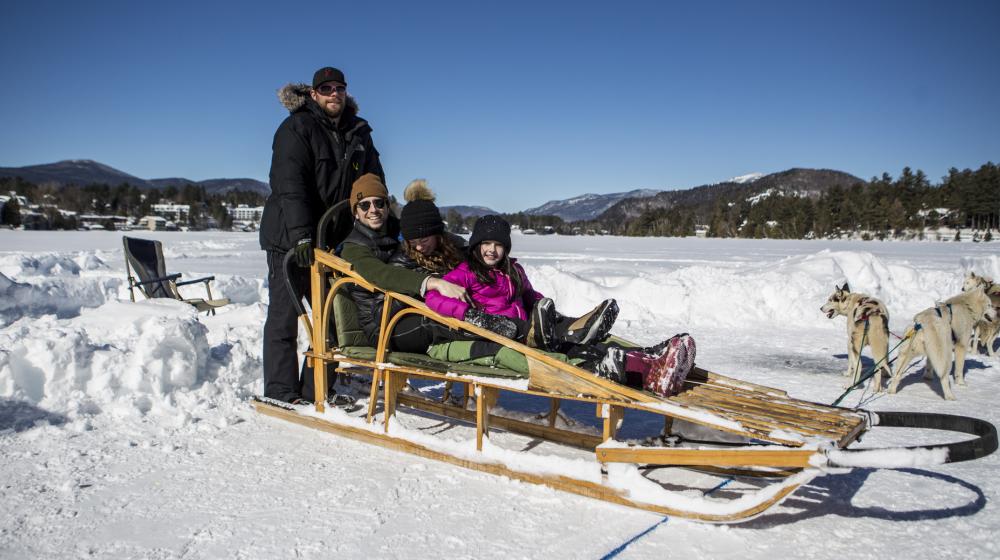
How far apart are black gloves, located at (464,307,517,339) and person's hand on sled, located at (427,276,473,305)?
99mm

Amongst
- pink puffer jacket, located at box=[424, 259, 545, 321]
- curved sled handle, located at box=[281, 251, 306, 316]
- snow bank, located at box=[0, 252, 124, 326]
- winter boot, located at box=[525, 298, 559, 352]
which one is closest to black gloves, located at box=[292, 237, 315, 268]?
curved sled handle, located at box=[281, 251, 306, 316]

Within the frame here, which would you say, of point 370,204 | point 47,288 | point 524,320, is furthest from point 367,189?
point 47,288

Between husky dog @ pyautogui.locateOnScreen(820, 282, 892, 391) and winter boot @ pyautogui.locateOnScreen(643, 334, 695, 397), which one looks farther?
husky dog @ pyautogui.locateOnScreen(820, 282, 892, 391)

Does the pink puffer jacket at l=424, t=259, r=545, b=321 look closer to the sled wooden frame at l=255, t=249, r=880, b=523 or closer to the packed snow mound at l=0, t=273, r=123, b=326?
the sled wooden frame at l=255, t=249, r=880, b=523

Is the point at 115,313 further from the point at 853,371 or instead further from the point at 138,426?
the point at 853,371

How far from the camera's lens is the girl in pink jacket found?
3.06m

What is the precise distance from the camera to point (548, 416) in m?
4.07

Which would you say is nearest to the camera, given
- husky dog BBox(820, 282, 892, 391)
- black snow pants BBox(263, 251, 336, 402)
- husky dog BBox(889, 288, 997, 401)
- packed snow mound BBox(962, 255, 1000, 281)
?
black snow pants BBox(263, 251, 336, 402)

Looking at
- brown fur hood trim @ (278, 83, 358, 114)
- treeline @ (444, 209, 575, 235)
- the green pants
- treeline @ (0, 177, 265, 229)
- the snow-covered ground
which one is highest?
treeline @ (0, 177, 265, 229)

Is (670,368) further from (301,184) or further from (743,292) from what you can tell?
(743,292)

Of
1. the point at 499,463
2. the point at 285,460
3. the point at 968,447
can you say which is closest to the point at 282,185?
the point at 285,460

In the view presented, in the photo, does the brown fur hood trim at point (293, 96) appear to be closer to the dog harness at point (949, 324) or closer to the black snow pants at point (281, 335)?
the black snow pants at point (281, 335)

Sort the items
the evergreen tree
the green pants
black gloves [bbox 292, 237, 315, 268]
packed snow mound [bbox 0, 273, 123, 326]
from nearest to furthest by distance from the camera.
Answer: the green pants
black gloves [bbox 292, 237, 315, 268]
packed snow mound [bbox 0, 273, 123, 326]
the evergreen tree

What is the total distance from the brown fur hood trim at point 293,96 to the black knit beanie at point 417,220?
3.41 feet
